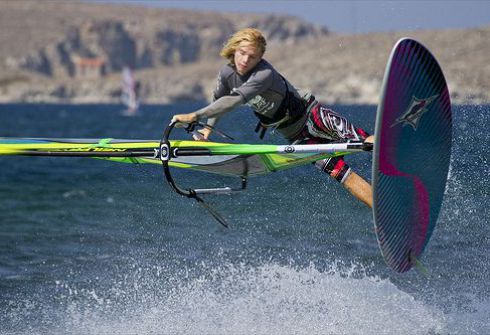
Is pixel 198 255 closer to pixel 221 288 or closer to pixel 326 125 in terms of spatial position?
pixel 221 288

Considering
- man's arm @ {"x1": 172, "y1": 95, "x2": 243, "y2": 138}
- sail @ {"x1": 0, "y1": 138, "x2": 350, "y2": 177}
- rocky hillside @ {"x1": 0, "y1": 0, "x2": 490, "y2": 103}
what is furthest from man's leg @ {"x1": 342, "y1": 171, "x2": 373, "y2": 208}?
rocky hillside @ {"x1": 0, "y1": 0, "x2": 490, "y2": 103}

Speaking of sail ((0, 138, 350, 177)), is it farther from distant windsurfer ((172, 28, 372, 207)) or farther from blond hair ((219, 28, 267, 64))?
blond hair ((219, 28, 267, 64))

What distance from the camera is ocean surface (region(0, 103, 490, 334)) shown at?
7.08 meters

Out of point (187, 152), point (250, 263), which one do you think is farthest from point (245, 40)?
point (250, 263)

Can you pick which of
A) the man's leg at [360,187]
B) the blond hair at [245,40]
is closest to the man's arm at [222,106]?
the blond hair at [245,40]

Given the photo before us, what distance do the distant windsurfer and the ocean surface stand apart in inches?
46.7

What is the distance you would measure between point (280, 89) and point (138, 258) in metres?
3.37

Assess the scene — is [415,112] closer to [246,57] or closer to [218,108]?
[246,57]

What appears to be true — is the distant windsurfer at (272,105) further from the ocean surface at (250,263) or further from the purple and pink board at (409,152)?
the ocean surface at (250,263)

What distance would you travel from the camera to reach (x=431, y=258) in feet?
28.3

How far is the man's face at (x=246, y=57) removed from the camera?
644cm

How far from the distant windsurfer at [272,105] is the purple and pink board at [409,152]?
0.41 m

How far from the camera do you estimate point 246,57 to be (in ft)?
21.2

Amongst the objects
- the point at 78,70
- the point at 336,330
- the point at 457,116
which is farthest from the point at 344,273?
the point at 78,70
